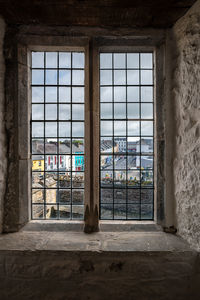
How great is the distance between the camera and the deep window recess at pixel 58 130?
2.46 metres

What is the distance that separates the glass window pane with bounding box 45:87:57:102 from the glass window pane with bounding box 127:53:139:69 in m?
1.09

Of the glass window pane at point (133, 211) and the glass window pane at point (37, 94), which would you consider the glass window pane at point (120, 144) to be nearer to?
the glass window pane at point (133, 211)

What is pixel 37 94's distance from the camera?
247cm

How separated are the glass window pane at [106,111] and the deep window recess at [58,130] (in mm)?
278

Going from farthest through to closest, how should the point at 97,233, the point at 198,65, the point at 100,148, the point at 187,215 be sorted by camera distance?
the point at 100,148, the point at 97,233, the point at 187,215, the point at 198,65

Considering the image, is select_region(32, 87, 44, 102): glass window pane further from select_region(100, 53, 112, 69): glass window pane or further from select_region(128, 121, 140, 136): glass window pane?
select_region(128, 121, 140, 136): glass window pane

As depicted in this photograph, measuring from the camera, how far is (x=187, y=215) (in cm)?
201

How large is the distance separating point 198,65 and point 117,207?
6.45ft

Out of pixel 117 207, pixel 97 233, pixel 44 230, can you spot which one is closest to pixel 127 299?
pixel 97 233

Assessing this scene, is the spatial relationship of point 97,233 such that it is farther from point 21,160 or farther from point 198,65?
point 198,65

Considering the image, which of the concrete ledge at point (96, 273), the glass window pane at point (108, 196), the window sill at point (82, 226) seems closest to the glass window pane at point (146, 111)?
the glass window pane at point (108, 196)

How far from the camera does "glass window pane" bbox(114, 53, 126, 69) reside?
8.08 feet

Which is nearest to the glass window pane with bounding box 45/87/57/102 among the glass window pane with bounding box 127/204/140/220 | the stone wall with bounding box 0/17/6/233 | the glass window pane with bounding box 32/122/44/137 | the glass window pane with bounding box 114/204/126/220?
the glass window pane with bounding box 32/122/44/137

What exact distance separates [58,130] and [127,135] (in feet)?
3.17
